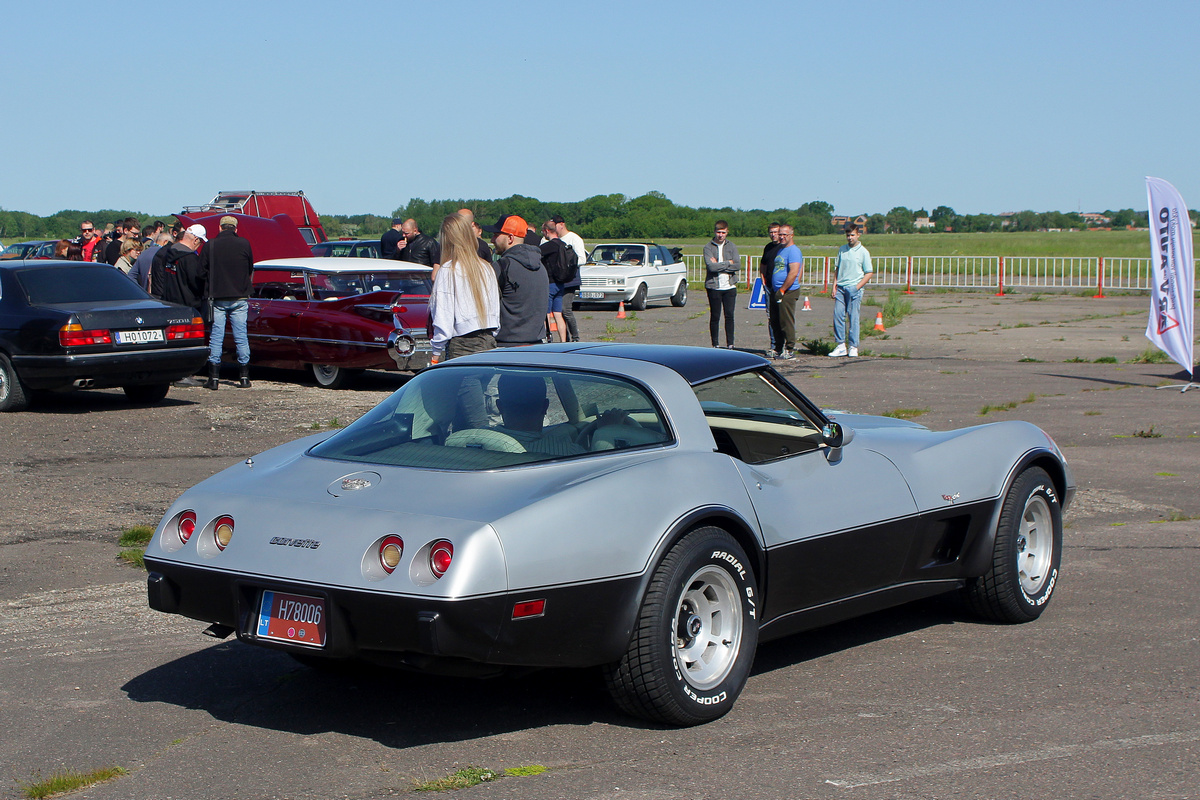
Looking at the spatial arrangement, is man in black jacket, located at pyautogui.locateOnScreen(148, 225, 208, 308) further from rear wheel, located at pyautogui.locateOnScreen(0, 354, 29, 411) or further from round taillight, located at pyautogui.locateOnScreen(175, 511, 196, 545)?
round taillight, located at pyautogui.locateOnScreen(175, 511, 196, 545)

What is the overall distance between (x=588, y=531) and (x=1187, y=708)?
2.23 metres

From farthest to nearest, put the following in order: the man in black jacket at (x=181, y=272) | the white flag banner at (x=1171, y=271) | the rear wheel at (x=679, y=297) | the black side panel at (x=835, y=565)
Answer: the rear wheel at (x=679, y=297), the man in black jacket at (x=181, y=272), the white flag banner at (x=1171, y=271), the black side panel at (x=835, y=565)

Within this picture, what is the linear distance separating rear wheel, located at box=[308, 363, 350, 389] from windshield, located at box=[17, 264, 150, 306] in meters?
2.20

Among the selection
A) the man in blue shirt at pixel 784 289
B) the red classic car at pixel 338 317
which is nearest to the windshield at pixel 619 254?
the man in blue shirt at pixel 784 289

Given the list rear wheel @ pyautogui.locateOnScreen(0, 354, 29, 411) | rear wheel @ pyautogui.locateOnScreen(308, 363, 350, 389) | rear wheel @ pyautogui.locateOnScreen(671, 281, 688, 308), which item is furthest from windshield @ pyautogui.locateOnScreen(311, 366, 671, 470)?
rear wheel @ pyautogui.locateOnScreen(671, 281, 688, 308)

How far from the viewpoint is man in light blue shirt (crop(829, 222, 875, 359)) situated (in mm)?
16391

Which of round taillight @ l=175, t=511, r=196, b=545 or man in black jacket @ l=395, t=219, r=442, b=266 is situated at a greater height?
man in black jacket @ l=395, t=219, r=442, b=266

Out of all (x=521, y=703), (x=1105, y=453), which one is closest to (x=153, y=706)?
(x=521, y=703)

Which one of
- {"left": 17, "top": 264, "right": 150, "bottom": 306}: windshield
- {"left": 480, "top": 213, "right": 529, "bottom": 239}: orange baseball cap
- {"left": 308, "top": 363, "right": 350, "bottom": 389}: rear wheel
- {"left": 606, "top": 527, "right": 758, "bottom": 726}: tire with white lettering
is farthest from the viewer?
{"left": 308, "top": 363, "right": 350, "bottom": 389}: rear wheel

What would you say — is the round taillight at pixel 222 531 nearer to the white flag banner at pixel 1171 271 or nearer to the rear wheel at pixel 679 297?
the white flag banner at pixel 1171 271

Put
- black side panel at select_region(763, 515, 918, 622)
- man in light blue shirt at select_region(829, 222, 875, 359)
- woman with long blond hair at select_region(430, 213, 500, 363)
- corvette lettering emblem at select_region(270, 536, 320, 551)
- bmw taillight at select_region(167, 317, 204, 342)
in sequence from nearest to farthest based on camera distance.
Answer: corvette lettering emblem at select_region(270, 536, 320, 551) < black side panel at select_region(763, 515, 918, 622) < woman with long blond hair at select_region(430, 213, 500, 363) < bmw taillight at select_region(167, 317, 204, 342) < man in light blue shirt at select_region(829, 222, 875, 359)

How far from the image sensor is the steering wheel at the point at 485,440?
14.3ft

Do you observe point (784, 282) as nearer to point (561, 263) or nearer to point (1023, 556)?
point (561, 263)

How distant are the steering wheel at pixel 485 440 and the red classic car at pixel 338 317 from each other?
8617 mm
